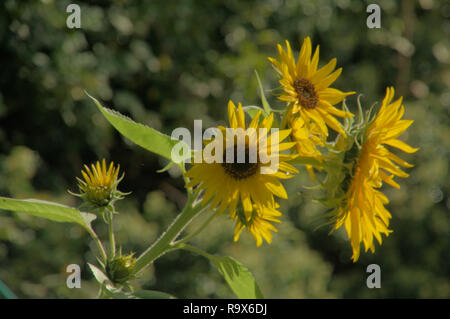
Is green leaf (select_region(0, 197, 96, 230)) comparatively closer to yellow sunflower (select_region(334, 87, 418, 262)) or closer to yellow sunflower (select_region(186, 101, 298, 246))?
yellow sunflower (select_region(186, 101, 298, 246))

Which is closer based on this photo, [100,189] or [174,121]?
→ [100,189]

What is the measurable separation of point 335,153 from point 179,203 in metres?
1.48

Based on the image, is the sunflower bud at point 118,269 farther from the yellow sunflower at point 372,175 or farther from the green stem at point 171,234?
the yellow sunflower at point 372,175

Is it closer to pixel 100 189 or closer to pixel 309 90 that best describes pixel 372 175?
pixel 309 90

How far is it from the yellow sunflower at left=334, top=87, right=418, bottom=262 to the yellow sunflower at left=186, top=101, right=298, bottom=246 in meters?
0.08

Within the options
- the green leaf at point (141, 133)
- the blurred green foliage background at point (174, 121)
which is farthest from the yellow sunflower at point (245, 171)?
the blurred green foliage background at point (174, 121)

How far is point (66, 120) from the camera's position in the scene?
1.48 metres

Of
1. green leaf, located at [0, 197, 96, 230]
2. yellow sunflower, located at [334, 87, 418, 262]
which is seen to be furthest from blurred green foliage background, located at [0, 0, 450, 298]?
yellow sunflower, located at [334, 87, 418, 262]

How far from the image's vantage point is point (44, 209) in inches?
20.8

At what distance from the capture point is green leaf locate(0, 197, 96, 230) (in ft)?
1.62

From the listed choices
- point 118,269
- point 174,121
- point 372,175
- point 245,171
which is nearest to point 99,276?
point 118,269

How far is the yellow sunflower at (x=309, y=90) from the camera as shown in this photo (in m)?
0.51

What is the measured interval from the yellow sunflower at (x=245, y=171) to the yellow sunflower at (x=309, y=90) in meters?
0.06

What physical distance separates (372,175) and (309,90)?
114 mm
